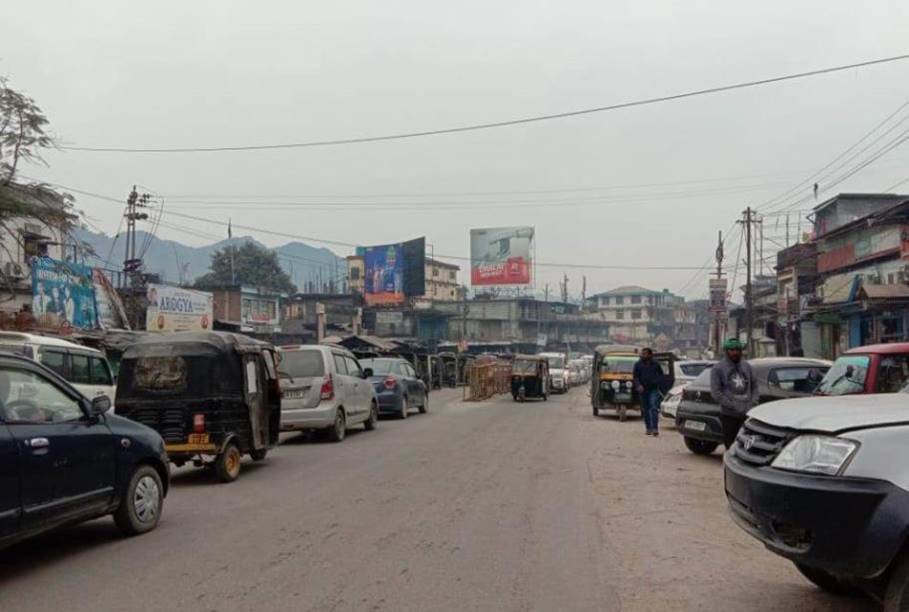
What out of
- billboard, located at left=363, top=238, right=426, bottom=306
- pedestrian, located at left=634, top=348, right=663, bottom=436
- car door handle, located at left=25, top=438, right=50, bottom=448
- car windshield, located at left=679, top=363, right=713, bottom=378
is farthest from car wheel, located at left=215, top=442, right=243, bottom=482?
billboard, located at left=363, top=238, right=426, bottom=306

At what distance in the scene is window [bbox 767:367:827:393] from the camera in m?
11.9

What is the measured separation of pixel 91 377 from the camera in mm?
15133

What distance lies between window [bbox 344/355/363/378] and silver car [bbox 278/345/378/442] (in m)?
0.75

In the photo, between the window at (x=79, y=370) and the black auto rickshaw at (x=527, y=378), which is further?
the black auto rickshaw at (x=527, y=378)

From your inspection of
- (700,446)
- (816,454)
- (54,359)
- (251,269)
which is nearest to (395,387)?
(54,359)

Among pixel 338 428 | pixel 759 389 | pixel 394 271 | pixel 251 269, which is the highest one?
pixel 251 269

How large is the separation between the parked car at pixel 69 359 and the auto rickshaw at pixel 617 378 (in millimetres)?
12388

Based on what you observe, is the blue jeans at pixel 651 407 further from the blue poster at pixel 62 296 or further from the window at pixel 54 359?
the blue poster at pixel 62 296

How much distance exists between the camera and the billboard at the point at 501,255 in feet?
225

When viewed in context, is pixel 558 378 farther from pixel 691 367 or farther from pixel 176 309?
pixel 176 309

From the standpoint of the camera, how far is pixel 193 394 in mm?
10242

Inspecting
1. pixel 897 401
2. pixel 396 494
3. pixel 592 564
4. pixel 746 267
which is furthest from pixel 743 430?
pixel 746 267

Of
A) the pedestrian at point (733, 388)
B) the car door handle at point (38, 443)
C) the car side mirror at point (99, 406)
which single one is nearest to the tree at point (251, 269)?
the pedestrian at point (733, 388)

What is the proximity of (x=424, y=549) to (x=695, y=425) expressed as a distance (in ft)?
24.0
